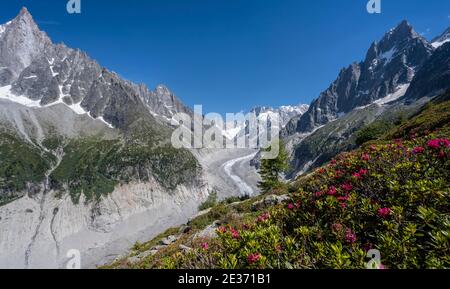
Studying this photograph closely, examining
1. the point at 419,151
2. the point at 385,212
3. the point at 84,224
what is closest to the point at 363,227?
the point at 385,212

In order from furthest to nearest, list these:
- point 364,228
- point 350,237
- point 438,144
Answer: point 438,144, point 364,228, point 350,237

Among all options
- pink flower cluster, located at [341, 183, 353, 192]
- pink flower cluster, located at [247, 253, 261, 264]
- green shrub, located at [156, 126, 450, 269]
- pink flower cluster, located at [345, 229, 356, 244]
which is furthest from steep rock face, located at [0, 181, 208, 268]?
pink flower cluster, located at [345, 229, 356, 244]

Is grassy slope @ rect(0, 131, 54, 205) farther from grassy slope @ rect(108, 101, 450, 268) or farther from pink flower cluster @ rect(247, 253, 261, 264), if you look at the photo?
pink flower cluster @ rect(247, 253, 261, 264)

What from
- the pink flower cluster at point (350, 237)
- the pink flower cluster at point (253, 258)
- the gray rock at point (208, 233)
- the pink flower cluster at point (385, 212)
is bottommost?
the gray rock at point (208, 233)

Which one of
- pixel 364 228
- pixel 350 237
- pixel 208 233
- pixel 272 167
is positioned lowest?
pixel 208 233

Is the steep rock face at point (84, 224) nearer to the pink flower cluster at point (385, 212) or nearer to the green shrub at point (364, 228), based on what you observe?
the green shrub at point (364, 228)

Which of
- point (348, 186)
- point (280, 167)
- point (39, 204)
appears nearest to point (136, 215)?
point (39, 204)

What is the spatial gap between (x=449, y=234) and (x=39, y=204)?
211119 mm

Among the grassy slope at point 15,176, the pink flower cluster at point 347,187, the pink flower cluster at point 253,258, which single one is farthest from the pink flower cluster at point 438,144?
the grassy slope at point 15,176

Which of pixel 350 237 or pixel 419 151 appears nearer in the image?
pixel 350 237

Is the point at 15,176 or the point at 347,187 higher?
the point at 15,176

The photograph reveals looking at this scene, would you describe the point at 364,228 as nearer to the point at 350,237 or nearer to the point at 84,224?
the point at 350,237

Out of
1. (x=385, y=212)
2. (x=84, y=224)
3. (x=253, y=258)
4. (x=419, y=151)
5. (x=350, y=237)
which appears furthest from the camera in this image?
(x=84, y=224)
